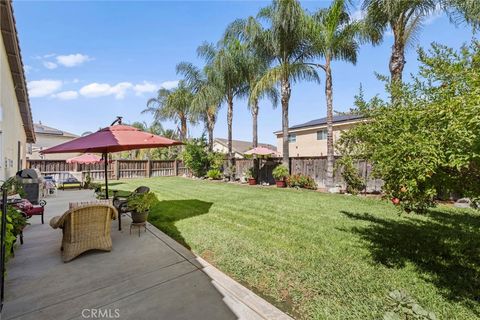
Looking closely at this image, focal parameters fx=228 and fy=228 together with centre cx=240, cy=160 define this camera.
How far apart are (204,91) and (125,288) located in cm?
1790

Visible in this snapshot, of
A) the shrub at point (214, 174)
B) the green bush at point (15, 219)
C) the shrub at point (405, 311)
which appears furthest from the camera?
the shrub at point (214, 174)

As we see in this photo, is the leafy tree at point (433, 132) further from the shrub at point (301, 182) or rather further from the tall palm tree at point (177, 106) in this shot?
the tall palm tree at point (177, 106)

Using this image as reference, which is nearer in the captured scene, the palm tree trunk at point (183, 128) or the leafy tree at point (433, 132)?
the leafy tree at point (433, 132)

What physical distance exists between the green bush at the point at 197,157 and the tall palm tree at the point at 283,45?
7930 millimetres

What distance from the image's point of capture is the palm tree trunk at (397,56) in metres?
9.21

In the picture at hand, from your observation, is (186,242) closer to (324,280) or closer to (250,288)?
(250,288)

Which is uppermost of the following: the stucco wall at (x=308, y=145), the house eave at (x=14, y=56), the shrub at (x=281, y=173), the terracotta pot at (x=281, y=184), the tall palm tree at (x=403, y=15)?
the tall palm tree at (x=403, y=15)

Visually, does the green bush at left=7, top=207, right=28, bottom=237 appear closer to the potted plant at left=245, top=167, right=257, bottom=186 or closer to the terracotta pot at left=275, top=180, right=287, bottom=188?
the terracotta pot at left=275, top=180, right=287, bottom=188

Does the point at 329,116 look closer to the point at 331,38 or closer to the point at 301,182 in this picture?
the point at 331,38

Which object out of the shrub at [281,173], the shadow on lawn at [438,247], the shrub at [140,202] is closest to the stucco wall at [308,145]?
the shrub at [281,173]

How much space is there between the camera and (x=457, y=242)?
441cm

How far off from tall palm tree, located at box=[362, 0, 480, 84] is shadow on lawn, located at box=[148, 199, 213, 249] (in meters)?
8.22

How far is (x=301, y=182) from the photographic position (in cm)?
1286

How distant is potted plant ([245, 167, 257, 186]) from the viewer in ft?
51.2
